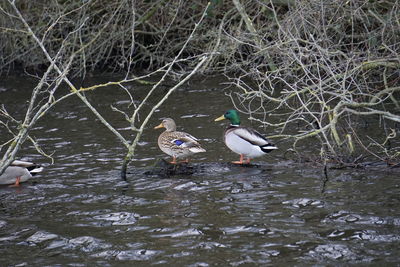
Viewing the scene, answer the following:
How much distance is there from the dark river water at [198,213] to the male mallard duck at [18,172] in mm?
160

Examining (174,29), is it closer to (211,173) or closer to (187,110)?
(187,110)

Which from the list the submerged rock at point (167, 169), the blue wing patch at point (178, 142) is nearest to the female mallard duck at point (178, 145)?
the blue wing patch at point (178, 142)

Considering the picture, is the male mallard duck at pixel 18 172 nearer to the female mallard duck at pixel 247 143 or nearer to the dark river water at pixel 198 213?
the dark river water at pixel 198 213

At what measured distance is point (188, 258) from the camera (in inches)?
298

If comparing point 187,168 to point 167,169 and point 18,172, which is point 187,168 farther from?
point 18,172

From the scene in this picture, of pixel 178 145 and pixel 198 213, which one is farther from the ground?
pixel 178 145

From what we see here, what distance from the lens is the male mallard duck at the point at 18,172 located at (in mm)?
10961

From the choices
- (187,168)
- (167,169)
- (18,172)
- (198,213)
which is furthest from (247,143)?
(18,172)

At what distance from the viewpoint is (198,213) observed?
9.06 meters

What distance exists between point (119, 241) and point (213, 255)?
113cm

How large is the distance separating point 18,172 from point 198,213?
316cm

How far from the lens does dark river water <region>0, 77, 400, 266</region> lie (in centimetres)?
765

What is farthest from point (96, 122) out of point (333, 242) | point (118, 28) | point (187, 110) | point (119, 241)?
point (333, 242)

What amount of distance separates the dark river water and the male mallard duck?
0.16 metres
